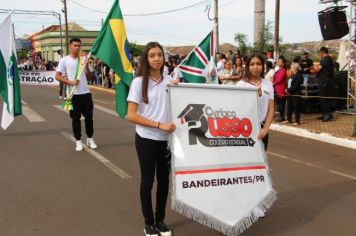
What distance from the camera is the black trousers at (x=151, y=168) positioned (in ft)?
13.7

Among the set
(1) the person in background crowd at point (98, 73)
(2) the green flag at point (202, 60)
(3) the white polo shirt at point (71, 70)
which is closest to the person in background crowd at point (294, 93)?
(2) the green flag at point (202, 60)

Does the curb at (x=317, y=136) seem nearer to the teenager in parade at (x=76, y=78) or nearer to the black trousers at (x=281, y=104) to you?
the black trousers at (x=281, y=104)

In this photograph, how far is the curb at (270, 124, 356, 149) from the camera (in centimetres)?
960

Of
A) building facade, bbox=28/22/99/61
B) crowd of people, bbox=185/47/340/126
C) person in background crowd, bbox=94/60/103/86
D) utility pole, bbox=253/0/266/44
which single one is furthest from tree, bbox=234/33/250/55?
building facade, bbox=28/22/99/61

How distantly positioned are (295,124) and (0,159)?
287 inches

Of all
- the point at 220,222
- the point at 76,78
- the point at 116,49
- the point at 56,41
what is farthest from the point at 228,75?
the point at 56,41

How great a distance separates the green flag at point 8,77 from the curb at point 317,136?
20.7ft

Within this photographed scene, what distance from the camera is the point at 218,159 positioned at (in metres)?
4.12

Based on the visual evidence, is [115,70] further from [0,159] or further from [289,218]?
[0,159]

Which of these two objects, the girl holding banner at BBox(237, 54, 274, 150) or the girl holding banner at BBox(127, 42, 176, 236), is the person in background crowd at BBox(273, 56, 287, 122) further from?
the girl holding banner at BBox(127, 42, 176, 236)

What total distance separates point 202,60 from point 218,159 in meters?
3.72

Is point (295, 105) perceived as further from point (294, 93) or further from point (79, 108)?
point (79, 108)

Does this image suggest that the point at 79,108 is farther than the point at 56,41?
No

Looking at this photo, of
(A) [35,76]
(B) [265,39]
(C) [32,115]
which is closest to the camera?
(A) [35,76]
